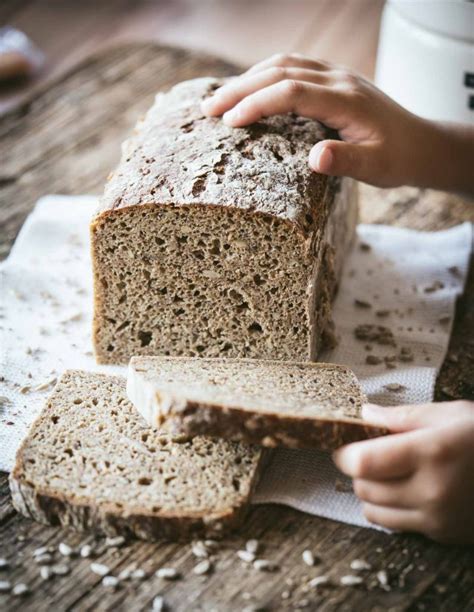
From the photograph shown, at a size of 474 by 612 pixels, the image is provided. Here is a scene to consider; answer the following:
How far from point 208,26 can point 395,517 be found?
3.34 meters

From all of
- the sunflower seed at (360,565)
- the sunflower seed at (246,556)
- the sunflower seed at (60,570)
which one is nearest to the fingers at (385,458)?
the sunflower seed at (360,565)

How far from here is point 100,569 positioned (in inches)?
76.0

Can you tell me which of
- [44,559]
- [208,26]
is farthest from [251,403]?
[208,26]

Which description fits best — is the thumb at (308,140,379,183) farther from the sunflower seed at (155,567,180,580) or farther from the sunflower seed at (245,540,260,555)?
the sunflower seed at (155,567,180,580)

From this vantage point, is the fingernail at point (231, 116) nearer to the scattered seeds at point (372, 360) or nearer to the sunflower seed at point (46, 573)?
the scattered seeds at point (372, 360)

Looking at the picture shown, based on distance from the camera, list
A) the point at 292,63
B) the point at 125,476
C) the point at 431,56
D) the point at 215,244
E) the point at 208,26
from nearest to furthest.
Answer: the point at 125,476 < the point at 215,244 < the point at 292,63 < the point at 431,56 < the point at 208,26

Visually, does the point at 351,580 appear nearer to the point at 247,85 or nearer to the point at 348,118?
the point at 348,118

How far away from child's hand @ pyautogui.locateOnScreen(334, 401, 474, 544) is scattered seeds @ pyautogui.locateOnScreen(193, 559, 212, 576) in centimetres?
38

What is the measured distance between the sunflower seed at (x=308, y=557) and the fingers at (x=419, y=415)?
33 cm

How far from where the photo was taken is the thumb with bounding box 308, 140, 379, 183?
2381mm

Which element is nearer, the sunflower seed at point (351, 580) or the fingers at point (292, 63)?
the sunflower seed at point (351, 580)

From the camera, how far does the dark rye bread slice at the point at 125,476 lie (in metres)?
1.98

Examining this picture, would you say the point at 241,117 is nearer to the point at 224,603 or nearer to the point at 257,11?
the point at 224,603

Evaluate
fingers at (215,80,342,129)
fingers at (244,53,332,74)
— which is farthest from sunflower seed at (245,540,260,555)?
fingers at (244,53,332,74)
